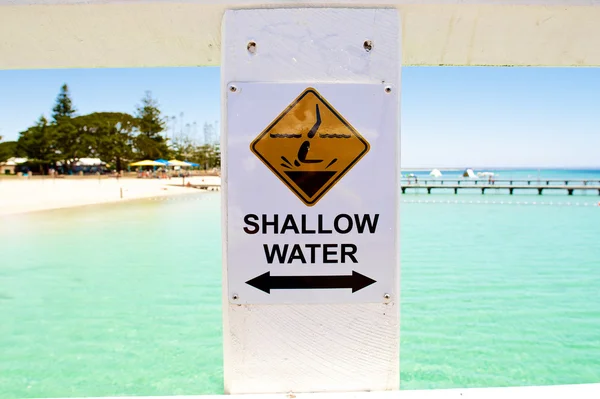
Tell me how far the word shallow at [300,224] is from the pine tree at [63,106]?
6621cm

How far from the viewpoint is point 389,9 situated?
1.27 m

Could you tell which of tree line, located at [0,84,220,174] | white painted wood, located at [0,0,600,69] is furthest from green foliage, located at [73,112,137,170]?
white painted wood, located at [0,0,600,69]

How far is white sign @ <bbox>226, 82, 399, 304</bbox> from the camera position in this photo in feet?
4.10

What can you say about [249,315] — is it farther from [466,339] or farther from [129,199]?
[129,199]

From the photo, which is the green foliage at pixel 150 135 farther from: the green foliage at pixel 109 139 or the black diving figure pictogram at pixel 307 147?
the black diving figure pictogram at pixel 307 147

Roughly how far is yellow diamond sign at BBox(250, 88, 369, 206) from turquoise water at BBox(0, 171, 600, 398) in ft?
13.0

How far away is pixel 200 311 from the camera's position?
694cm

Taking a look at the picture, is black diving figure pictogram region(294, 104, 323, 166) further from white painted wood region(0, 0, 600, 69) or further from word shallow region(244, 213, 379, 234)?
white painted wood region(0, 0, 600, 69)

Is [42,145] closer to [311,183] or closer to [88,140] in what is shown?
[88,140]

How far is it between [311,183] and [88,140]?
6534 cm

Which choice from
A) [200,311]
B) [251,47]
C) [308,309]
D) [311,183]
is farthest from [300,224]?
[200,311]

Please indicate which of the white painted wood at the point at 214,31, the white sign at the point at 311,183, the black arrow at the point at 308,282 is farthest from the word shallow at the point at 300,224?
the white painted wood at the point at 214,31

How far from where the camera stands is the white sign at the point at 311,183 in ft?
4.10

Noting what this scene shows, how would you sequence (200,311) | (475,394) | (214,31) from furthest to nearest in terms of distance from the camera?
(200,311) < (214,31) < (475,394)
